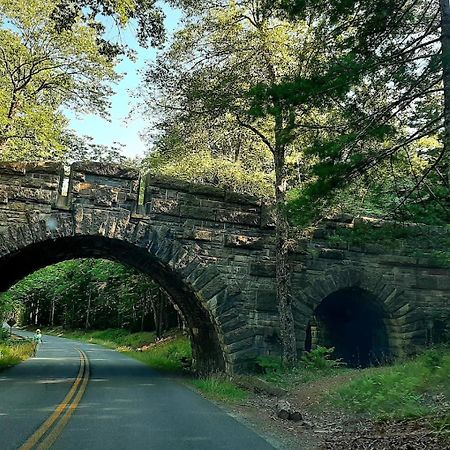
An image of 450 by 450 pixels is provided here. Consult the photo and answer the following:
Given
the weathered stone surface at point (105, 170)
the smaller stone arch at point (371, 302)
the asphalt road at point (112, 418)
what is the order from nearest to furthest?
the asphalt road at point (112, 418) < the weathered stone surface at point (105, 170) < the smaller stone arch at point (371, 302)

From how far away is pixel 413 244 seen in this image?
51.3ft

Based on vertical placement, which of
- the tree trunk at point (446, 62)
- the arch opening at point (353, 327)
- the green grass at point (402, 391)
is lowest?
the green grass at point (402, 391)

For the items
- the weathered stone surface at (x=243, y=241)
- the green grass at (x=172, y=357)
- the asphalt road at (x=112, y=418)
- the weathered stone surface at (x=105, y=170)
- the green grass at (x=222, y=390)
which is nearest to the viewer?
the asphalt road at (x=112, y=418)

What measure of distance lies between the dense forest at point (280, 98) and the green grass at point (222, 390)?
1820 millimetres

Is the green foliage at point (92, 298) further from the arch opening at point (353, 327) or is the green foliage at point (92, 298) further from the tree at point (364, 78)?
the tree at point (364, 78)

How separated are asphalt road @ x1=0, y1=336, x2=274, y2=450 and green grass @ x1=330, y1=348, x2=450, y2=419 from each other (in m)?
2.00

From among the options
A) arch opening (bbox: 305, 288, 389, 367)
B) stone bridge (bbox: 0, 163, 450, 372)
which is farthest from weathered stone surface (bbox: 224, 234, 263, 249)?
arch opening (bbox: 305, 288, 389, 367)

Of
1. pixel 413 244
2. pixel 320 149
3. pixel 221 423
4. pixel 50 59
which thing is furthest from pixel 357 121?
pixel 50 59

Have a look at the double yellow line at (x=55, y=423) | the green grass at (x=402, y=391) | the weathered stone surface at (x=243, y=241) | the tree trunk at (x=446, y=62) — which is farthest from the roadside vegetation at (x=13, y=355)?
the tree trunk at (x=446, y=62)

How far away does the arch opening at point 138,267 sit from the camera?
14.1 m

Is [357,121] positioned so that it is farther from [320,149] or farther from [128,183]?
[128,183]

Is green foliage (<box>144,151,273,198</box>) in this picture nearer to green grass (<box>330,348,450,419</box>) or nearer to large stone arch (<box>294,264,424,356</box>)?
large stone arch (<box>294,264,424,356</box>)

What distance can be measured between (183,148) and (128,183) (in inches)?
118

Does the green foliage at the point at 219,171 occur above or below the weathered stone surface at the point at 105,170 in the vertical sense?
above
